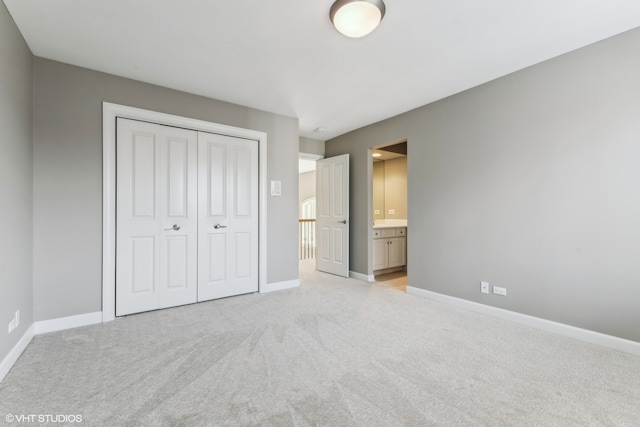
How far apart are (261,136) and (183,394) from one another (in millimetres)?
3123

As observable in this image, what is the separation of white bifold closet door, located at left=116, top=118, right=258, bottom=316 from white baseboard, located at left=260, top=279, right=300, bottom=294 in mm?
143

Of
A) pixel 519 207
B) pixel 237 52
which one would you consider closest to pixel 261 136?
pixel 237 52

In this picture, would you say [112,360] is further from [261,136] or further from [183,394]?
[261,136]

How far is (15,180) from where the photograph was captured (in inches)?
86.4

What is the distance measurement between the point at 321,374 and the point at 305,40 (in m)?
2.59

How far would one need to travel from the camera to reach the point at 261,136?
13.1ft

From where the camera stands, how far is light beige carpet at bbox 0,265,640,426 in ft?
5.22

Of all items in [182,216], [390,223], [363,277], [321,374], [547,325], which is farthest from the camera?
[390,223]

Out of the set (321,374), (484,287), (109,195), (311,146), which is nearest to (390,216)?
(311,146)

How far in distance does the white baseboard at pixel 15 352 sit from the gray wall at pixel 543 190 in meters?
3.93

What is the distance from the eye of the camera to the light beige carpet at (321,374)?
159 centimetres

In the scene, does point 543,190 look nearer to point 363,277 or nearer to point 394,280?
point 394,280

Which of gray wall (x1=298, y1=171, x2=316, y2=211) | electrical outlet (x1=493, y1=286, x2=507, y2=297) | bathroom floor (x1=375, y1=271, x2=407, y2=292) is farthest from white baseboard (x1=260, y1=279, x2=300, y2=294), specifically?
gray wall (x1=298, y1=171, x2=316, y2=211)

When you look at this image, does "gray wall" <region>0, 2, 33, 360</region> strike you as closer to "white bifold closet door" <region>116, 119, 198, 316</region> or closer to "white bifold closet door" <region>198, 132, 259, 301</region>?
"white bifold closet door" <region>116, 119, 198, 316</region>
